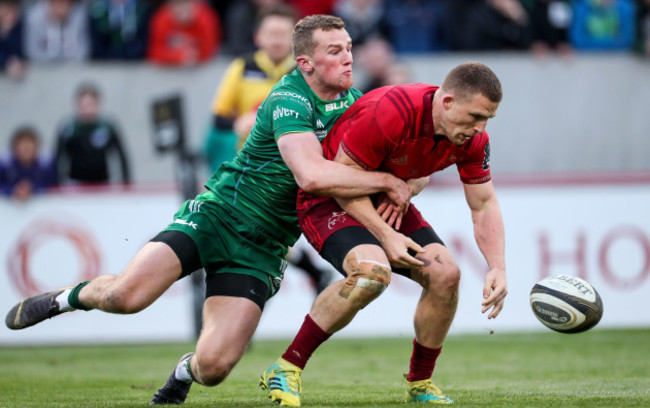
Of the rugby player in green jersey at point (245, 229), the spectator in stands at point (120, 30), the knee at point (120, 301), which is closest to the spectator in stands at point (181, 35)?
the spectator in stands at point (120, 30)

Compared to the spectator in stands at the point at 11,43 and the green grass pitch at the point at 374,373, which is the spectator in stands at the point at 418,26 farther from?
the spectator in stands at the point at 11,43

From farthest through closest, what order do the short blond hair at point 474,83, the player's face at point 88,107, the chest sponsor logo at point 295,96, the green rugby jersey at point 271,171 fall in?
1. the player's face at point 88,107
2. the green rugby jersey at point 271,171
3. the chest sponsor logo at point 295,96
4. the short blond hair at point 474,83

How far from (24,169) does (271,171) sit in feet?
22.4

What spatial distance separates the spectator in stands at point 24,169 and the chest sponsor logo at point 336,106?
6.77 metres

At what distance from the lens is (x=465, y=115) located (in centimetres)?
571

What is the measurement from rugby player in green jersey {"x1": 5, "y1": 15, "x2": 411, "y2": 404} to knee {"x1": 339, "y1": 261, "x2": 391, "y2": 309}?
432 mm

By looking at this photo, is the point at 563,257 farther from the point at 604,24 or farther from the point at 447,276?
the point at 447,276

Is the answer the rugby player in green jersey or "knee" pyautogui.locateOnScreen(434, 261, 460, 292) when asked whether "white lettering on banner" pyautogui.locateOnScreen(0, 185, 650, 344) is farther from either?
"knee" pyautogui.locateOnScreen(434, 261, 460, 292)

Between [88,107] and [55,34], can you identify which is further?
[55,34]

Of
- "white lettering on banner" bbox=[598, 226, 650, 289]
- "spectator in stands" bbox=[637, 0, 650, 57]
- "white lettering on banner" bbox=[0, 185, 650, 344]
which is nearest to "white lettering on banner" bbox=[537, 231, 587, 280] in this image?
"white lettering on banner" bbox=[0, 185, 650, 344]

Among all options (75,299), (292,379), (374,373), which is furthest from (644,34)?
(75,299)

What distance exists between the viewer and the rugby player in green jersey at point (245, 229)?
6.08 m

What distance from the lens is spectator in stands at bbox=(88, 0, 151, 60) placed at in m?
14.1

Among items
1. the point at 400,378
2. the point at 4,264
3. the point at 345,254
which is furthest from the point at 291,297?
the point at 345,254
